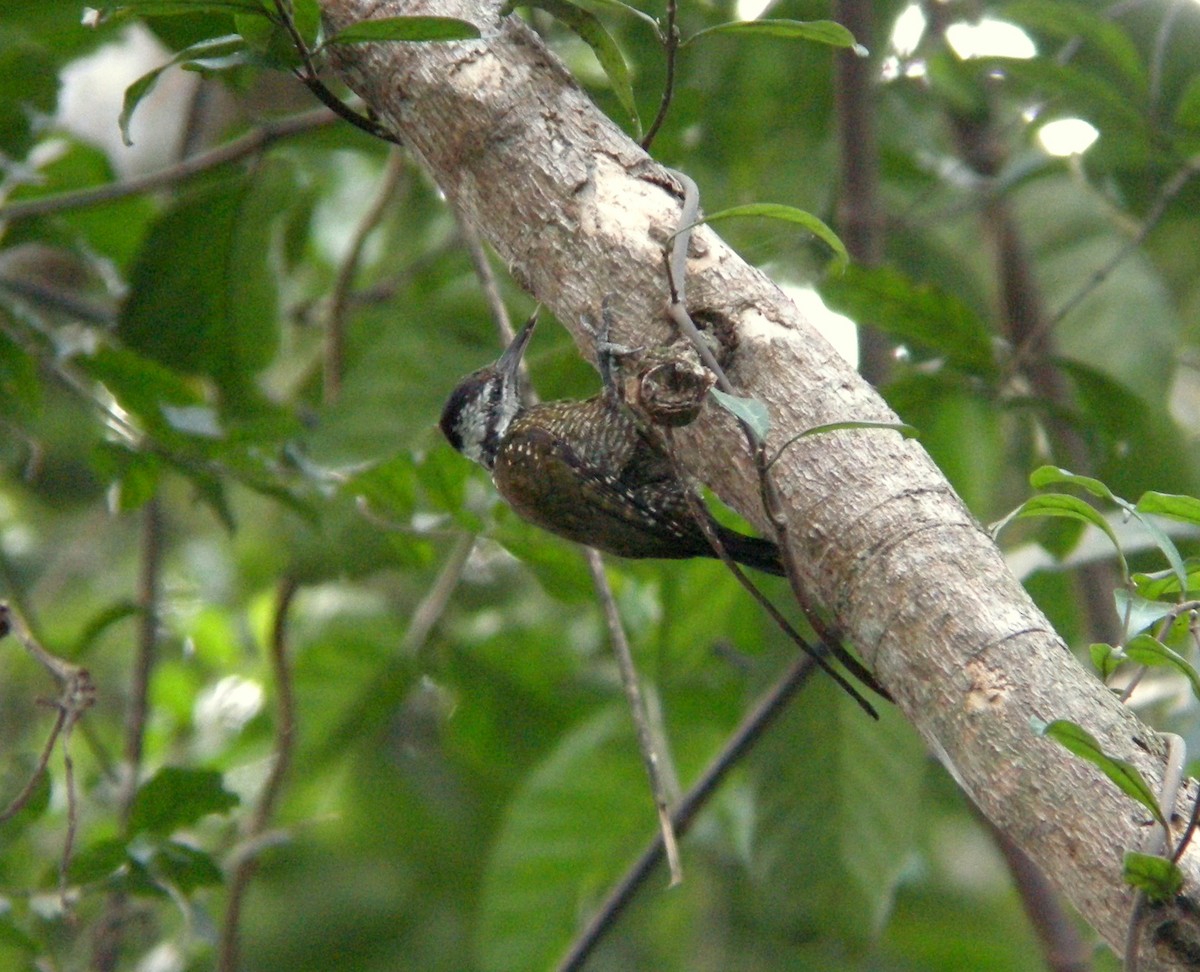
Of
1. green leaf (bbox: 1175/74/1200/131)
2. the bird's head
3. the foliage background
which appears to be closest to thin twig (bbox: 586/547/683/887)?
the foliage background

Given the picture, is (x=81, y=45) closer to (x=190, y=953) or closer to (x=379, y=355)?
(x=379, y=355)

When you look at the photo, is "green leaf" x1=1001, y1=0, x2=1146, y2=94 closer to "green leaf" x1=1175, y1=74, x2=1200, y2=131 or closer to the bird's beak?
"green leaf" x1=1175, y1=74, x2=1200, y2=131

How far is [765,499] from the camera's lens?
132cm

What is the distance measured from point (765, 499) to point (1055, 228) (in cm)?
243

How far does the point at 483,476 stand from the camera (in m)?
2.83

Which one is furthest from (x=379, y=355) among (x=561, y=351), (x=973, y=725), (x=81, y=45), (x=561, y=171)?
(x=973, y=725)

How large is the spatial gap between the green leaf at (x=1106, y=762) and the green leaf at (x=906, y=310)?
1.41 meters

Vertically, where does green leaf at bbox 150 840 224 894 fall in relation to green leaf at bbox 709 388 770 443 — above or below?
below

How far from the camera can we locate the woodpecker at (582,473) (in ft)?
6.97

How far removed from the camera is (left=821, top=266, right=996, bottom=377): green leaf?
242cm

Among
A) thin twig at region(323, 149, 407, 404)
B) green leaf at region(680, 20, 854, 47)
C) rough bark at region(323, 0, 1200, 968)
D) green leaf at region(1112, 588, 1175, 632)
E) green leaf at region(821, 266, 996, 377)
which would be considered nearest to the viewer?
rough bark at region(323, 0, 1200, 968)

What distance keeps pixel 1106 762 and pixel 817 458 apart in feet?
1.40

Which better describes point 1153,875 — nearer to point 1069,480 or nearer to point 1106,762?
point 1106,762

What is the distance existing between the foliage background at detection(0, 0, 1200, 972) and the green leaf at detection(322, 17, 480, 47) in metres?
0.20
